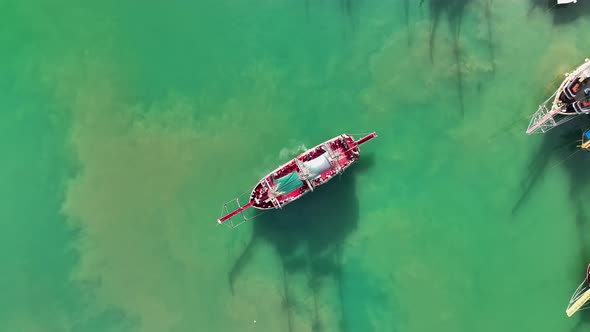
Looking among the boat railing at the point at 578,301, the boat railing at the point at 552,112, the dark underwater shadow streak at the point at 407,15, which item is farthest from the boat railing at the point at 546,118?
the boat railing at the point at 578,301

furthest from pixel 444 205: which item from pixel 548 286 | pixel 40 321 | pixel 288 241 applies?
pixel 40 321

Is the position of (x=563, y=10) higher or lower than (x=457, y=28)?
lower

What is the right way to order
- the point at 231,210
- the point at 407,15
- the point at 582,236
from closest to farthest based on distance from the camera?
the point at 582,236
the point at 407,15
the point at 231,210

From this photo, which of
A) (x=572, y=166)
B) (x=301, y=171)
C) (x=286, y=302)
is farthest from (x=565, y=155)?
(x=286, y=302)

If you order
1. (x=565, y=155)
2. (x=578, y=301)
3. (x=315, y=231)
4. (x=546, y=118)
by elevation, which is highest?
(x=315, y=231)

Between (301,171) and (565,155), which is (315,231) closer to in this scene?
(301,171)

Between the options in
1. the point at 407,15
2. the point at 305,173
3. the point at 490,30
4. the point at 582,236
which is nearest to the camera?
the point at 305,173

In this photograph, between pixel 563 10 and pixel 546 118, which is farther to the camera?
pixel 563 10
